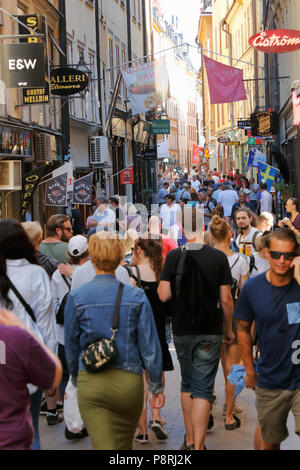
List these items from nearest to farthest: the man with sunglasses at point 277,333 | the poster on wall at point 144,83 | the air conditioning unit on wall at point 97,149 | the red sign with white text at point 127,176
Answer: the man with sunglasses at point 277,333 < the poster on wall at point 144,83 < the air conditioning unit on wall at point 97,149 < the red sign with white text at point 127,176

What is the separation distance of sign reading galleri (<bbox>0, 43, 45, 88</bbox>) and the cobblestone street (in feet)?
25.3

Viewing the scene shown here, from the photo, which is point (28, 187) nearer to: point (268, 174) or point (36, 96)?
point (36, 96)

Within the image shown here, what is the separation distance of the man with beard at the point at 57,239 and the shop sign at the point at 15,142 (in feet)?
25.7

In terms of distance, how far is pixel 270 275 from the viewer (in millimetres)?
5102

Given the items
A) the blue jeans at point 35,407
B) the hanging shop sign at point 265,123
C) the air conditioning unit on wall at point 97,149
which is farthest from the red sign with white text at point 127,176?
the blue jeans at point 35,407

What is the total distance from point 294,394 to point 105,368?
1160 millimetres

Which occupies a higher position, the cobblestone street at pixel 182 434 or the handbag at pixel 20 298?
the handbag at pixel 20 298

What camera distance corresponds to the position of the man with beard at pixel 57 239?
320 inches

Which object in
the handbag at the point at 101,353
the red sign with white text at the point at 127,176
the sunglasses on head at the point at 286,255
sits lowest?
the handbag at the point at 101,353

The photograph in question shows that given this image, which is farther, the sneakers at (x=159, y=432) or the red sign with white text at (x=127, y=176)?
the red sign with white text at (x=127, y=176)

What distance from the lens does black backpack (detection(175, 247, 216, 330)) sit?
20.6 feet

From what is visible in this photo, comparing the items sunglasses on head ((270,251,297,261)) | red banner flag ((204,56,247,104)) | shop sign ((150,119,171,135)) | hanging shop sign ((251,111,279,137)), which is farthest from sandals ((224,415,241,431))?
shop sign ((150,119,171,135))

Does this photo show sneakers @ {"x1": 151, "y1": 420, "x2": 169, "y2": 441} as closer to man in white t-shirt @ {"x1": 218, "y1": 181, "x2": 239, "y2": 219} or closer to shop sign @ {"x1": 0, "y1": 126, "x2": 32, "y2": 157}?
shop sign @ {"x1": 0, "y1": 126, "x2": 32, "y2": 157}

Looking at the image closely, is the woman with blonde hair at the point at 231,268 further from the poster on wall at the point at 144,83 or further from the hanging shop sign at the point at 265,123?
the hanging shop sign at the point at 265,123
